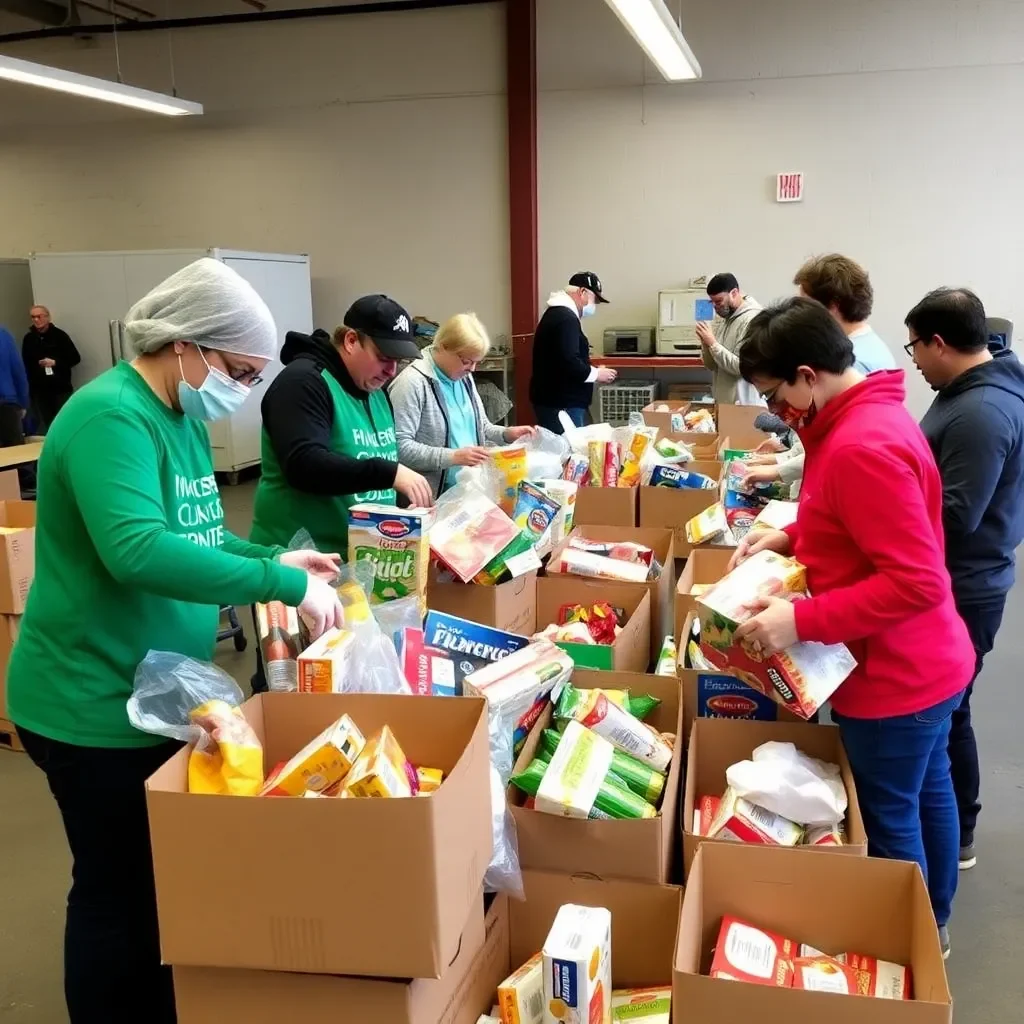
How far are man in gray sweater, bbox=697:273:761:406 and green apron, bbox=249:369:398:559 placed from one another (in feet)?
9.94

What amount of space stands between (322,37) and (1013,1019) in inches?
320

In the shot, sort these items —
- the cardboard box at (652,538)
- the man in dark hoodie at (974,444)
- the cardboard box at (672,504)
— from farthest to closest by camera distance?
the cardboard box at (672,504)
the cardboard box at (652,538)
the man in dark hoodie at (974,444)

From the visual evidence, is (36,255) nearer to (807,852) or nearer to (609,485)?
(609,485)

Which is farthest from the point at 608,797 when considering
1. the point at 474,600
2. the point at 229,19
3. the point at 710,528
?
the point at 229,19

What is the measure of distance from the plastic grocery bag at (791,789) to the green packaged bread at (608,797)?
19 cm

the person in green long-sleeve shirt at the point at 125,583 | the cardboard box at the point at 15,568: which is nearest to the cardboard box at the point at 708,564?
the person in green long-sleeve shirt at the point at 125,583

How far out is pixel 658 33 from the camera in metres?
4.73

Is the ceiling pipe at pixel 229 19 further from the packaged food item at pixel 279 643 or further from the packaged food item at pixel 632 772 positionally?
Result: the packaged food item at pixel 632 772

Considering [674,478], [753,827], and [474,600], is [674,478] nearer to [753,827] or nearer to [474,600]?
[474,600]

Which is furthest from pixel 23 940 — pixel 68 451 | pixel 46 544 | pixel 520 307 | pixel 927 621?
pixel 520 307

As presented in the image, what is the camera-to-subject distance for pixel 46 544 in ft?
4.52

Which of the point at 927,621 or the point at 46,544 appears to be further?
the point at 927,621

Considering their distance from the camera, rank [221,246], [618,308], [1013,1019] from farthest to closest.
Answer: [221,246] < [618,308] < [1013,1019]

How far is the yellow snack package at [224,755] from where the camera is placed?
1.21 m
